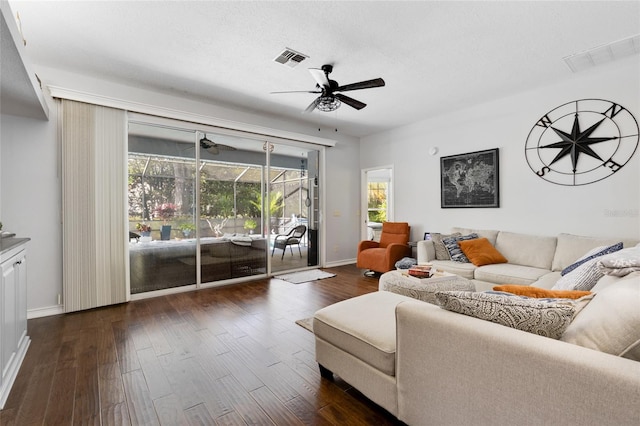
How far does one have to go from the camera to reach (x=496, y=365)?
1.12 metres

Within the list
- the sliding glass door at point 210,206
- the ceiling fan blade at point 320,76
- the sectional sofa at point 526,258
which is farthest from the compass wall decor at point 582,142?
the sliding glass door at point 210,206

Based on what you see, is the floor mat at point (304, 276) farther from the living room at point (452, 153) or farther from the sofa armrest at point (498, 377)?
the sofa armrest at point (498, 377)

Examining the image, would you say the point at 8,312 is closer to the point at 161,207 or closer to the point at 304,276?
the point at 161,207

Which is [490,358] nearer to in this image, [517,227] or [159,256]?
[517,227]

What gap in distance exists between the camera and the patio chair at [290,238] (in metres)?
5.25

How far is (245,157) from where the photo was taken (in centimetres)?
480

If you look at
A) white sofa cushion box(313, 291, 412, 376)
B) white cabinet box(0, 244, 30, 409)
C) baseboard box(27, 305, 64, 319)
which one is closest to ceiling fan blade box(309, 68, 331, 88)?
white sofa cushion box(313, 291, 412, 376)

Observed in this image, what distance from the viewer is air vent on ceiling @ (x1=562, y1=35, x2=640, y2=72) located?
2.83 meters

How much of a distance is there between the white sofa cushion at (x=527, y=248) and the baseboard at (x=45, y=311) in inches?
219

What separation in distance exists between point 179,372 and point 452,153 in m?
4.77

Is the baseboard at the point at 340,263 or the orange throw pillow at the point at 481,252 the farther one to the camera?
the baseboard at the point at 340,263

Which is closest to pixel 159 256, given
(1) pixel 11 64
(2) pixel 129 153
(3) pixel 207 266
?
(3) pixel 207 266

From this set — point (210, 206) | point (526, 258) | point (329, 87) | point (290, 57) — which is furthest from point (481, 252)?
point (210, 206)

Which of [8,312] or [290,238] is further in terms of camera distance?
[290,238]
